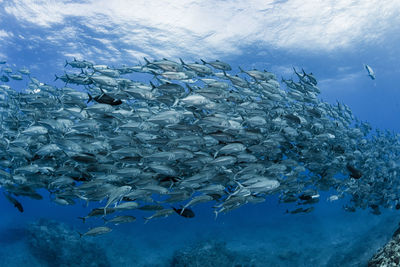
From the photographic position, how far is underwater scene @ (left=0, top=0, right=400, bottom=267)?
6.42 m

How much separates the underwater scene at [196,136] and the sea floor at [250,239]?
132 millimetres

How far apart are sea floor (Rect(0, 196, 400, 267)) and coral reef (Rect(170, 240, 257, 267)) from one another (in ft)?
0.19

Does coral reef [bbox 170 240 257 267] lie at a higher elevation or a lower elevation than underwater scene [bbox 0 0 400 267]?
lower

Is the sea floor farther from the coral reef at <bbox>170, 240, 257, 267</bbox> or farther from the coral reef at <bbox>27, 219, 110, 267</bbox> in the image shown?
the coral reef at <bbox>27, 219, 110, 267</bbox>

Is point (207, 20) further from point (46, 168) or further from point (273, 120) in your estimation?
point (46, 168)

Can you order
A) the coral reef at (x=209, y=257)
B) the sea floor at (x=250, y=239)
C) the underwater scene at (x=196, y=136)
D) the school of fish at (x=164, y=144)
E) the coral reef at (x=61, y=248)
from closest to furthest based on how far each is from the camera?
the school of fish at (x=164, y=144) < the underwater scene at (x=196, y=136) < the coral reef at (x=209, y=257) < the sea floor at (x=250, y=239) < the coral reef at (x=61, y=248)

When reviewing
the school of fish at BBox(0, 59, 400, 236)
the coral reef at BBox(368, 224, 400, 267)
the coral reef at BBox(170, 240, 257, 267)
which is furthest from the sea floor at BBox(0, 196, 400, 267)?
the school of fish at BBox(0, 59, 400, 236)

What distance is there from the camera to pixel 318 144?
913 cm

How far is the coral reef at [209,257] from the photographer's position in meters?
13.7

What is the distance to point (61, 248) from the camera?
15859 millimetres

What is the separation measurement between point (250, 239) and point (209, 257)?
5.16 m

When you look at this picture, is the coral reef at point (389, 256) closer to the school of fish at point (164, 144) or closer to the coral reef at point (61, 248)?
the school of fish at point (164, 144)

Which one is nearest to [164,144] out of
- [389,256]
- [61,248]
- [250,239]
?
[389,256]

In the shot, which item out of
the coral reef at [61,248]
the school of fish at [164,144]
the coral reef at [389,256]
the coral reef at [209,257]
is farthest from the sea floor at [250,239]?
the school of fish at [164,144]
